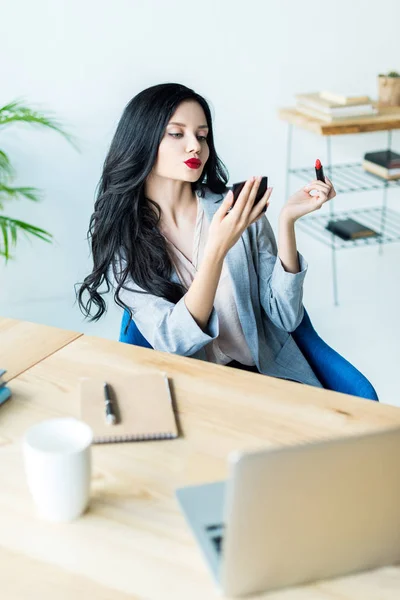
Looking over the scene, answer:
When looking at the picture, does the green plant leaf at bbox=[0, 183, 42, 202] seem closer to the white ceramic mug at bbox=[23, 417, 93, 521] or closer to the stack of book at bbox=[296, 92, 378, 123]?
the stack of book at bbox=[296, 92, 378, 123]

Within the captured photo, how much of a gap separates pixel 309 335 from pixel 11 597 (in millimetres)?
1127

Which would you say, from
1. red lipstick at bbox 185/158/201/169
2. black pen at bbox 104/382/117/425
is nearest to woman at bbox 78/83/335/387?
red lipstick at bbox 185/158/201/169

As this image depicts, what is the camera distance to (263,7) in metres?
3.13

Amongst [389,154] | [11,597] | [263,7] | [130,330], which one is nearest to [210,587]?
[11,597]

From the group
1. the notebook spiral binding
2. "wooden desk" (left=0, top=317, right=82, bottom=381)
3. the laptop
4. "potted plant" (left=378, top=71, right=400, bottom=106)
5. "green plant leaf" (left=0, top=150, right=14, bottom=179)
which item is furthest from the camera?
"potted plant" (left=378, top=71, right=400, bottom=106)

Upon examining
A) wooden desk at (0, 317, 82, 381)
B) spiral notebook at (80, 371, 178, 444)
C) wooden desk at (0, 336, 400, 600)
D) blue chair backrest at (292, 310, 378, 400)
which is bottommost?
blue chair backrest at (292, 310, 378, 400)

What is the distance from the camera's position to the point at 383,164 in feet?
11.4

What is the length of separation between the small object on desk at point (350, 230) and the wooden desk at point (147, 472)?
83.7 inches

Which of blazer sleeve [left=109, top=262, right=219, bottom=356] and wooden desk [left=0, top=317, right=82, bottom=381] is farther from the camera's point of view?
blazer sleeve [left=109, top=262, right=219, bottom=356]

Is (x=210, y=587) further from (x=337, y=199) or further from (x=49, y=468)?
(x=337, y=199)

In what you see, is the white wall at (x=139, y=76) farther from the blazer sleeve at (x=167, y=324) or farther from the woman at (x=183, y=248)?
the blazer sleeve at (x=167, y=324)

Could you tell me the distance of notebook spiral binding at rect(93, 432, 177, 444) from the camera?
1210mm

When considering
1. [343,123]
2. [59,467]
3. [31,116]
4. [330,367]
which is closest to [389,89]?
[343,123]

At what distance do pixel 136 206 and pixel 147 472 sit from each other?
84 centimetres
